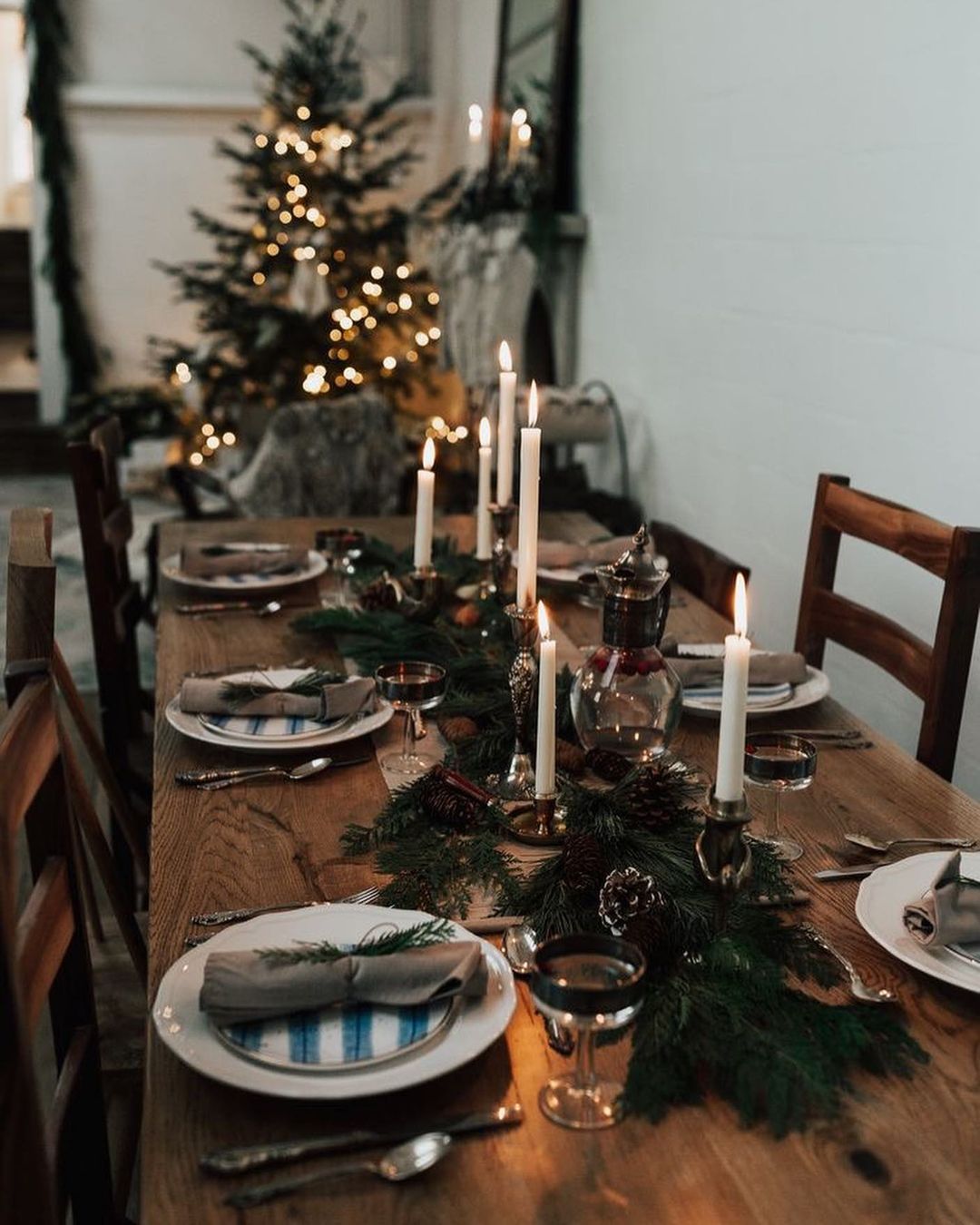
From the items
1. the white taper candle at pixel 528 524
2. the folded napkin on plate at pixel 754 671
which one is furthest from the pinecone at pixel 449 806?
the folded napkin on plate at pixel 754 671

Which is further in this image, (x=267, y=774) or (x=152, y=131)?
(x=152, y=131)

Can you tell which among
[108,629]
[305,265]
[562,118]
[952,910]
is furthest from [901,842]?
[305,265]

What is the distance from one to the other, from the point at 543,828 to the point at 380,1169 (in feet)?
1.53

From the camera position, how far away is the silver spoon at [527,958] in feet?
3.11

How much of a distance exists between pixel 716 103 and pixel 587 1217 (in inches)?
118

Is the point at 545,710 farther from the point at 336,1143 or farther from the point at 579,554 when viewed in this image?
the point at 579,554

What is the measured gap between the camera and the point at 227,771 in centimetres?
142

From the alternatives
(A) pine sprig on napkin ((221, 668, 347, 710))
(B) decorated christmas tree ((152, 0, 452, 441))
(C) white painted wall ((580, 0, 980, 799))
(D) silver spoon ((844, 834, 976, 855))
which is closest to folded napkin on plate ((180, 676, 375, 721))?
(A) pine sprig on napkin ((221, 668, 347, 710))

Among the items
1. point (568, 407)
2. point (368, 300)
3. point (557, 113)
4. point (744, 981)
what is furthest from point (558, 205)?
point (744, 981)

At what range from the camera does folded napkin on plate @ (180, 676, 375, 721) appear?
1.52 m

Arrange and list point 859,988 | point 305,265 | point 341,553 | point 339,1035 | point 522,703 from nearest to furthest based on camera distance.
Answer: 1. point 339,1035
2. point 859,988
3. point 522,703
4. point 341,553
5. point 305,265

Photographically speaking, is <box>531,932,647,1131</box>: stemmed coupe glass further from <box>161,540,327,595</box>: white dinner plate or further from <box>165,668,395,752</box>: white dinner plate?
<box>161,540,327,595</box>: white dinner plate

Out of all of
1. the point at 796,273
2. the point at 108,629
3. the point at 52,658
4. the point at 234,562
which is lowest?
the point at 108,629

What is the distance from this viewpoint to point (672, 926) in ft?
3.46
